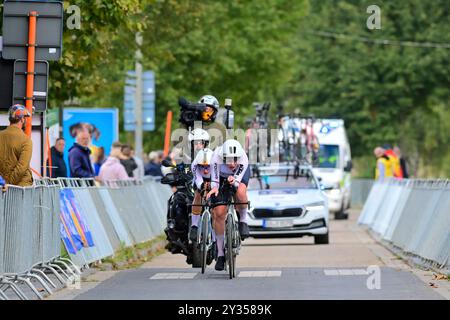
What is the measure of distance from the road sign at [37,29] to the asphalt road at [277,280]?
8.93 feet

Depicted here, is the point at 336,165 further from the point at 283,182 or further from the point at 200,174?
the point at 200,174

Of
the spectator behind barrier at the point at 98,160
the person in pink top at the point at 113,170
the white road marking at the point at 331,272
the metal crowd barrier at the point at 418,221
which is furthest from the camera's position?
the spectator behind barrier at the point at 98,160

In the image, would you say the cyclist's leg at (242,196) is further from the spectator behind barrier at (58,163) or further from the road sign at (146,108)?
the road sign at (146,108)

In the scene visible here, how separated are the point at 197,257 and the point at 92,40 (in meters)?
6.33

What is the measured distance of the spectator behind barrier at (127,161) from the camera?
1231 inches

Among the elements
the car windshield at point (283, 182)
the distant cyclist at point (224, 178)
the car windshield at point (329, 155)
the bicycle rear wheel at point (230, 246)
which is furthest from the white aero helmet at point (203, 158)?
the car windshield at point (329, 155)

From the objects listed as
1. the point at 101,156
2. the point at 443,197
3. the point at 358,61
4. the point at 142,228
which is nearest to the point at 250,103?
the point at 358,61

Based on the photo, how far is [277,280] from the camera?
704 inches

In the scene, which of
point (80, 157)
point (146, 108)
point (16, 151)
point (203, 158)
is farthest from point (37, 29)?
point (146, 108)

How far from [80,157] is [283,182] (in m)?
6.45

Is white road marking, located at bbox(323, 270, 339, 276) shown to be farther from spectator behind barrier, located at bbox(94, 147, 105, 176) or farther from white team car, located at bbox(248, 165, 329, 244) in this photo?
spectator behind barrier, located at bbox(94, 147, 105, 176)

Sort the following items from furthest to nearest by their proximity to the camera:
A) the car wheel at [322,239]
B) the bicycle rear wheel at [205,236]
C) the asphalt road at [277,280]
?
the car wheel at [322,239] → the bicycle rear wheel at [205,236] → the asphalt road at [277,280]
